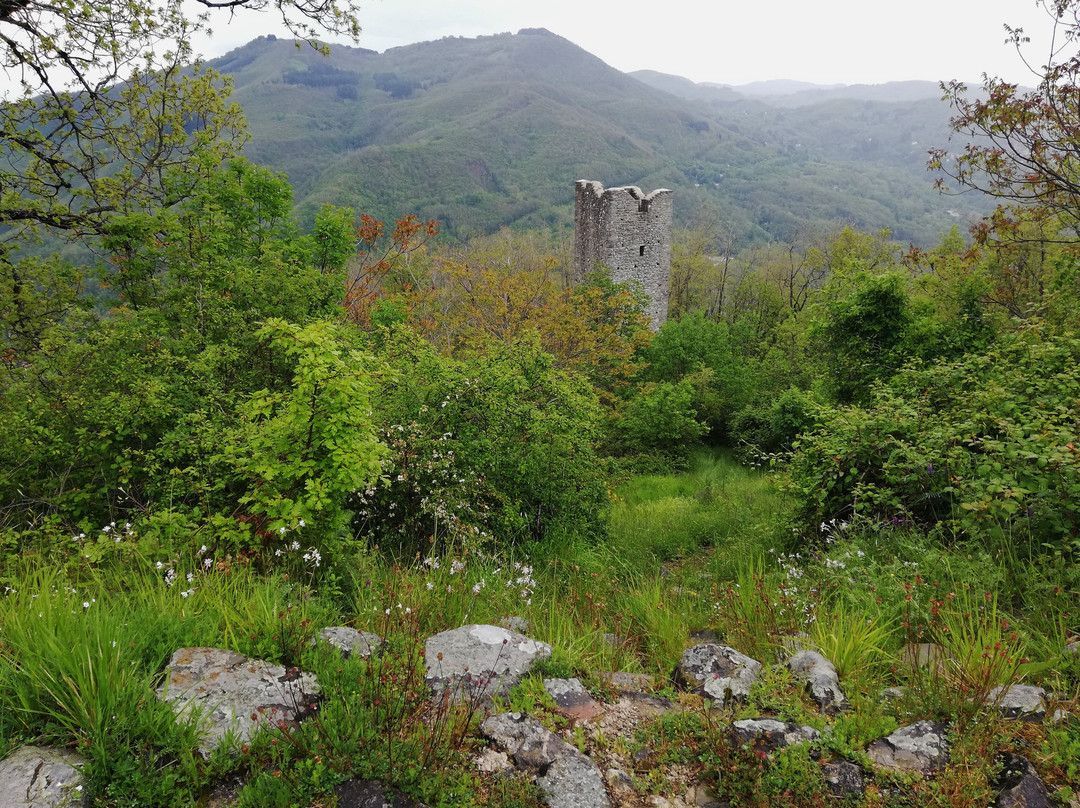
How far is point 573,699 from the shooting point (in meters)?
3.10

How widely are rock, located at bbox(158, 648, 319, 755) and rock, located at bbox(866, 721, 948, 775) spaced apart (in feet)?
8.90

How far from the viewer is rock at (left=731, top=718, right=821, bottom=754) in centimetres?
261

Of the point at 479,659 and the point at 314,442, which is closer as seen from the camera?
the point at 479,659

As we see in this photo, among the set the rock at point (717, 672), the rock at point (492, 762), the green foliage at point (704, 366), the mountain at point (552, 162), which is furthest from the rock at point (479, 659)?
the mountain at point (552, 162)

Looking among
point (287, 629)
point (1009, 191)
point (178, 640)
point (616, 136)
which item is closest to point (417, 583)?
point (287, 629)

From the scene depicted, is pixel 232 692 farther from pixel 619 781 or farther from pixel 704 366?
pixel 704 366

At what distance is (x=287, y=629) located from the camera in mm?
3072

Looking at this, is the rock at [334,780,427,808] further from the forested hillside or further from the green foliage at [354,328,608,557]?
the green foliage at [354,328,608,557]

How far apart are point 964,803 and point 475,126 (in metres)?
159

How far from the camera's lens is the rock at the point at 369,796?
7.47 feet

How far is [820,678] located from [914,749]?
1.72 ft

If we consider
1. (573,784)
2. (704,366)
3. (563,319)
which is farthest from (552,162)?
(573,784)

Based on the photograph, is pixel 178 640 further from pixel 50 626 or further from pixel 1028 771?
pixel 1028 771

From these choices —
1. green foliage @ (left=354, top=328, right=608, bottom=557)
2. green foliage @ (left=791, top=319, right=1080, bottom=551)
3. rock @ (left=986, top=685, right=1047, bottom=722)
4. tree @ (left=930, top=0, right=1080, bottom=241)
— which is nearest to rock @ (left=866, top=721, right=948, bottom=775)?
rock @ (left=986, top=685, right=1047, bottom=722)
